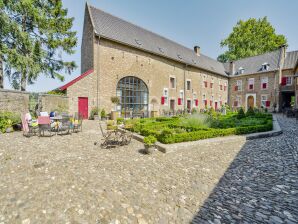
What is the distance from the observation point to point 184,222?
7.58 feet

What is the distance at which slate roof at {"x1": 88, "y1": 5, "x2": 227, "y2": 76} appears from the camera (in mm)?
16469

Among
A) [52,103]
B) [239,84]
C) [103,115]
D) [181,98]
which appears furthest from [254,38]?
[52,103]

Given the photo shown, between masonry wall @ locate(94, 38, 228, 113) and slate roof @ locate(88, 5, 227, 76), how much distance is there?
0.72 m

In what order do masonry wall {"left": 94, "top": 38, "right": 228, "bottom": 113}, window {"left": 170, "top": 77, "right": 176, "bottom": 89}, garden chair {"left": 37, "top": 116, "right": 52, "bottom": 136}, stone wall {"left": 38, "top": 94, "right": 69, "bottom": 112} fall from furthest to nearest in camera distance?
window {"left": 170, "top": 77, "right": 176, "bottom": 89}, masonry wall {"left": 94, "top": 38, "right": 228, "bottom": 113}, stone wall {"left": 38, "top": 94, "right": 69, "bottom": 112}, garden chair {"left": 37, "top": 116, "right": 52, "bottom": 136}

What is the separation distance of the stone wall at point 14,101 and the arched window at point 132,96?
315 inches

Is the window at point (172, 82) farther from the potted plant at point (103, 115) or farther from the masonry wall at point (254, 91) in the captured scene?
the masonry wall at point (254, 91)

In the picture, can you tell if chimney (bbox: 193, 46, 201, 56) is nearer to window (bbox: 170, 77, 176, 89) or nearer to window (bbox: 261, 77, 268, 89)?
window (bbox: 170, 77, 176, 89)

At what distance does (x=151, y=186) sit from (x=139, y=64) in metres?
16.7

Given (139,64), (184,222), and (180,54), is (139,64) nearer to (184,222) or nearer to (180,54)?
(180,54)

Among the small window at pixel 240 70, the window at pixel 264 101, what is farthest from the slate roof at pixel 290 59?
the small window at pixel 240 70

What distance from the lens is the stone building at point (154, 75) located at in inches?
603

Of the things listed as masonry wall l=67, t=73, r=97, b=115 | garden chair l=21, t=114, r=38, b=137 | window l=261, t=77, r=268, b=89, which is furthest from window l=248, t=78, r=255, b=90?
garden chair l=21, t=114, r=38, b=137

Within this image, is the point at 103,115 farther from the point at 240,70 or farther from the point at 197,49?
the point at 240,70

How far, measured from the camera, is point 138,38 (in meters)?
19.4
